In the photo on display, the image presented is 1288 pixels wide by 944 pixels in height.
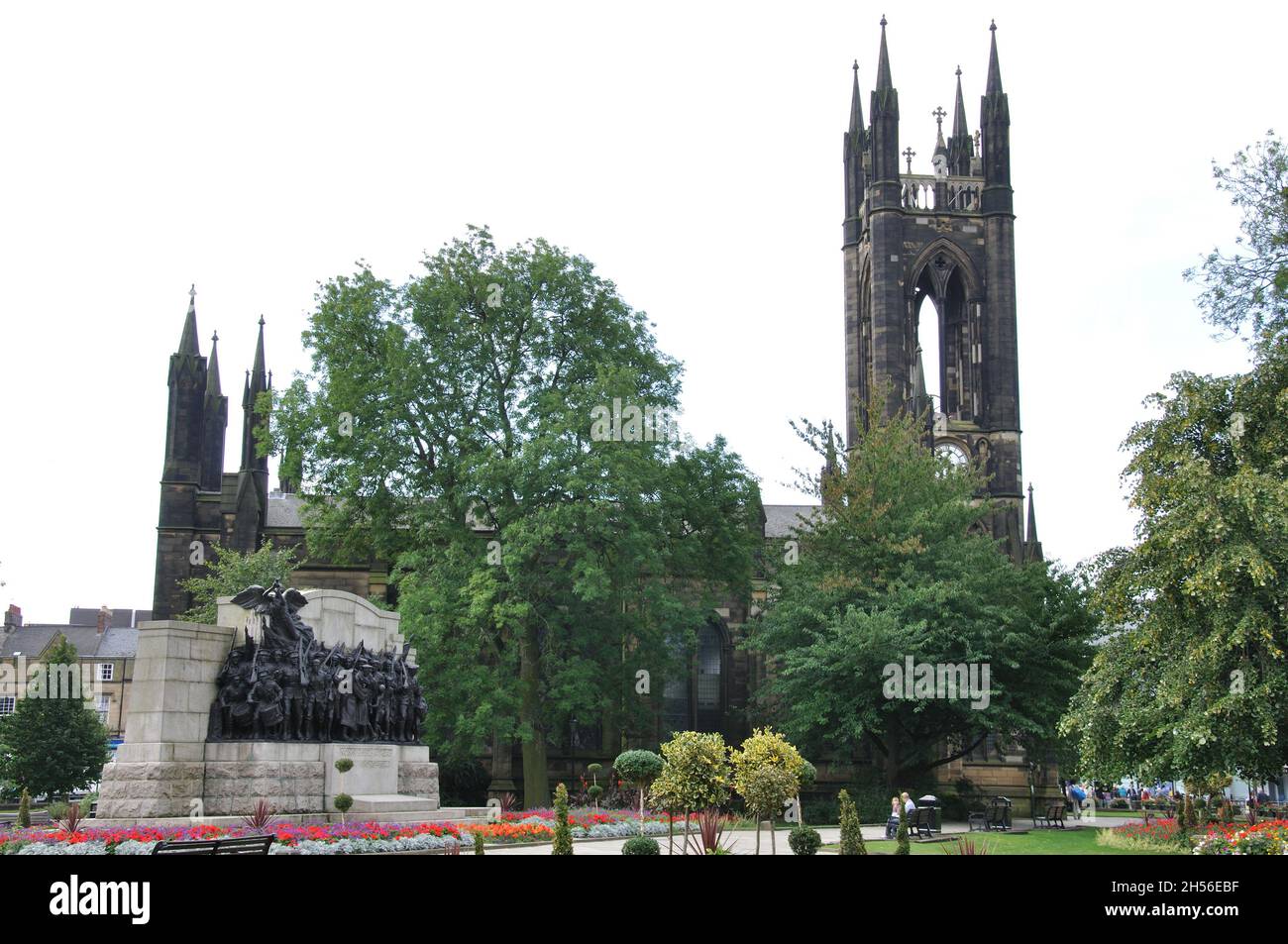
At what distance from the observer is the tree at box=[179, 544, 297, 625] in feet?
143

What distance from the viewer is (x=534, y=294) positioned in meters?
40.5

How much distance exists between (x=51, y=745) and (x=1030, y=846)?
3489 cm

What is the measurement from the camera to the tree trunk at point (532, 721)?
38031 millimetres

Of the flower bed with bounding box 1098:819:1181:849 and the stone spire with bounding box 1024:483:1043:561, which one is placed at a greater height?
the stone spire with bounding box 1024:483:1043:561

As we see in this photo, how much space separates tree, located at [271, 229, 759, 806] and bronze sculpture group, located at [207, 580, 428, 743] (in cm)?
986

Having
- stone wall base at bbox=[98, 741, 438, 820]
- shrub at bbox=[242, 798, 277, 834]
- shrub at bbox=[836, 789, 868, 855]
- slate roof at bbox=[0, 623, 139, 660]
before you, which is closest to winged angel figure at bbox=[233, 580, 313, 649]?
stone wall base at bbox=[98, 741, 438, 820]

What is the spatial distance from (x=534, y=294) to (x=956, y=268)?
91.8ft

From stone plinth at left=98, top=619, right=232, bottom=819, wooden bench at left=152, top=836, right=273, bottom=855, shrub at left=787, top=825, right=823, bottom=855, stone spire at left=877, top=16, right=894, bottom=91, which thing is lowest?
shrub at left=787, top=825, right=823, bottom=855

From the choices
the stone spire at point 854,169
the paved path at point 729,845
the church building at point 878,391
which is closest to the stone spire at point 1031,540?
the church building at point 878,391

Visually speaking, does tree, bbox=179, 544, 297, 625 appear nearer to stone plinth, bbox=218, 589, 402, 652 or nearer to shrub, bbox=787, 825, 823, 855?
stone plinth, bbox=218, 589, 402, 652

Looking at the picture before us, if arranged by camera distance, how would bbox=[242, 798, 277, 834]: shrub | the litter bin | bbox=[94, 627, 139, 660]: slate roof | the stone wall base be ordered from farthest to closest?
Answer: bbox=[94, 627, 139, 660]: slate roof < the litter bin < the stone wall base < bbox=[242, 798, 277, 834]: shrub

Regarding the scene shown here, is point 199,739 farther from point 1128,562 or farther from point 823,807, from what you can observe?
point 823,807

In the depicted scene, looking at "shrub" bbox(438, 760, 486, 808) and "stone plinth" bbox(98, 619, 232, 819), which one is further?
"shrub" bbox(438, 760, 486, 808)
